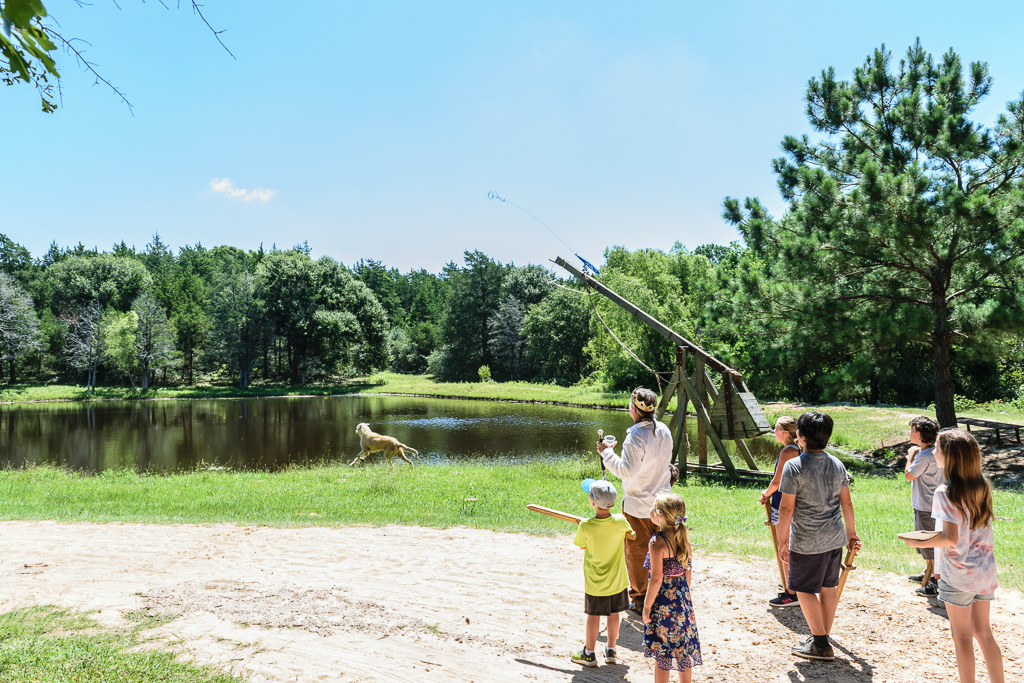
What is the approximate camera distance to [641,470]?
4988 mm

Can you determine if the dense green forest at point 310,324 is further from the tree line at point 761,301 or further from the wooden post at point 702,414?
the wooden post at point 702,414

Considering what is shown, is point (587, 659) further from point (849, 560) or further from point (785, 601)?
point (785, 601)

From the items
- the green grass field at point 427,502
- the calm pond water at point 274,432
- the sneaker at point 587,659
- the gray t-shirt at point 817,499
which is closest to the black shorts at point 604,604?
the sneaker at point 587,659

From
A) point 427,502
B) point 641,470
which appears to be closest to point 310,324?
point 427,502

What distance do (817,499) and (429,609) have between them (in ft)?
11.6

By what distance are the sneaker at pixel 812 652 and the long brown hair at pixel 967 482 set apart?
5.17 ft

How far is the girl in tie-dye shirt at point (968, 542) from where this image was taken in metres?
3.68

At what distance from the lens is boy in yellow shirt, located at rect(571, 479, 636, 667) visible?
4.48 m

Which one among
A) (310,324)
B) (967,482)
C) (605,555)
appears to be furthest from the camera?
(310,324)

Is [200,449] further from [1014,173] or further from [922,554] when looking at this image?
[1014,173]

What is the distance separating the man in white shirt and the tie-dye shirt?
1871 mm

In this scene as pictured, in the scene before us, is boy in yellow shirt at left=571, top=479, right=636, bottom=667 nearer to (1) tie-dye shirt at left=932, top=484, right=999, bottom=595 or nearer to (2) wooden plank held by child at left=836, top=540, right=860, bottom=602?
(2) wooden plank held by child at left=836, top=540, right=860, bottom=602

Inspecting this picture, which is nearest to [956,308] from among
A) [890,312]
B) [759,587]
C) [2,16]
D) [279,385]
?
[890,312]

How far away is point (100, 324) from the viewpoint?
5253 centimetres
